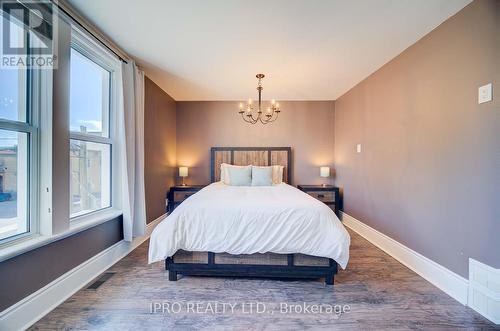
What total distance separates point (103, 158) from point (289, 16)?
98.9 inches

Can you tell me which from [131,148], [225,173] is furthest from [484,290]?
[131,148]

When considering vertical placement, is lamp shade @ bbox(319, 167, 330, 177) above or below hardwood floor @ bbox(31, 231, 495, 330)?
above

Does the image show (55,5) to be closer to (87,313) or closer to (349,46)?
(87,313)

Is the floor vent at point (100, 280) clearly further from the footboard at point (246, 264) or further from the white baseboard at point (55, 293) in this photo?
the footboard at point (246, 264)

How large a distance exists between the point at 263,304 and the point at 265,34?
2.48 m

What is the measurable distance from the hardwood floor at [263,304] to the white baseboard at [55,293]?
0.23ft

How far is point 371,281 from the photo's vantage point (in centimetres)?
200

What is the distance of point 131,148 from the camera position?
254cm

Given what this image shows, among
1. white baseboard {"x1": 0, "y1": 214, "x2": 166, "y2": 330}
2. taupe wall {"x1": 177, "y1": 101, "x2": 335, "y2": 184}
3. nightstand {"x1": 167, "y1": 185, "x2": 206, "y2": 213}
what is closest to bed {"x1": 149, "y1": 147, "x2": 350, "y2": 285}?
white baseboard {"x1": 0, "y1": 214, "x2": 166, "y2": 330}

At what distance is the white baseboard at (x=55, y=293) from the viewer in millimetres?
1380

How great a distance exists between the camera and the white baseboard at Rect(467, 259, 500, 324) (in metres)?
1.48

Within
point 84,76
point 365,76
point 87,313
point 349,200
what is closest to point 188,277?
point 87,313

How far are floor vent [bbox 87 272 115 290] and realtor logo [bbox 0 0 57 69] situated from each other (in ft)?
6.23

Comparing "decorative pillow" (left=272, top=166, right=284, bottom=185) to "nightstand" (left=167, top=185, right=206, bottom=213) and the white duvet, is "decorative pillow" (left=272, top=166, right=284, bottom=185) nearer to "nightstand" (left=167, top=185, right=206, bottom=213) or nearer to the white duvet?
"nightstand" (left=167, top=185, right=206, bottom=213)
